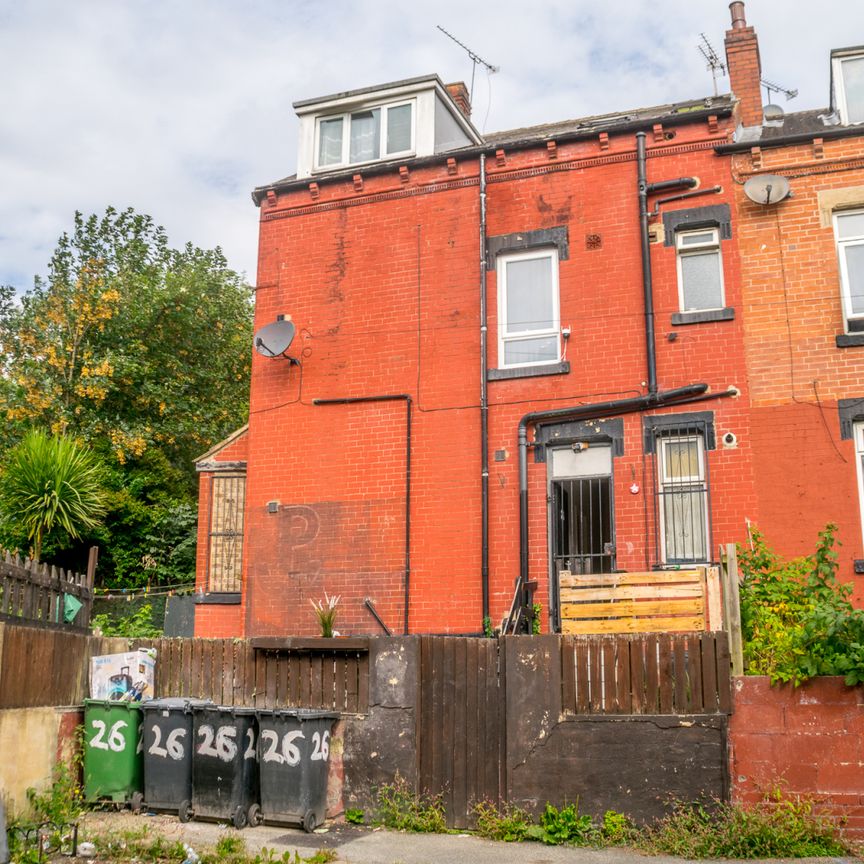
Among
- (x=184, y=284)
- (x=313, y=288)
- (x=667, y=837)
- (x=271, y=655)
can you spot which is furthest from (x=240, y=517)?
(x=184, y=284)

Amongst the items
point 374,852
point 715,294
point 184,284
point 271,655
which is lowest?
point 374,852

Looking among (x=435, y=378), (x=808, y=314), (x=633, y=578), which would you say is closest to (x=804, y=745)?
(x=633, y=578)

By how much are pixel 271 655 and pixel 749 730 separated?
5244 mm

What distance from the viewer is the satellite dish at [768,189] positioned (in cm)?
1397

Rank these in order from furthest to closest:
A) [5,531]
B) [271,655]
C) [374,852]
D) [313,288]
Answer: [5,531] → [313,288] → [271,655] → [374,852]

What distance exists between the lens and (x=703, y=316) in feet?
45.9

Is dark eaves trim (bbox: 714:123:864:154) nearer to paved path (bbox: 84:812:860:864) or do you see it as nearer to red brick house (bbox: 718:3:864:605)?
red brick house (bbox: 718:3:864:605)

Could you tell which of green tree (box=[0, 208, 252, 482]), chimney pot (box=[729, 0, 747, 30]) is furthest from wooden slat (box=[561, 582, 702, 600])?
green tree (box=[0, 208, 252, 482])

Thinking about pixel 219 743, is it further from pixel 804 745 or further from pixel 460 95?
pixel 460 95

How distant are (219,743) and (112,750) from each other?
1.32 m

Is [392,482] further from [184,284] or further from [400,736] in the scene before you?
[184,284]

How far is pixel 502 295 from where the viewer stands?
1528 centimetres

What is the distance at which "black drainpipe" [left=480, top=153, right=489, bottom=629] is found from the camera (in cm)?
1413

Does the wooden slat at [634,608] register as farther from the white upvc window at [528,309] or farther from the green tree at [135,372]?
the green tree at [135,372]
